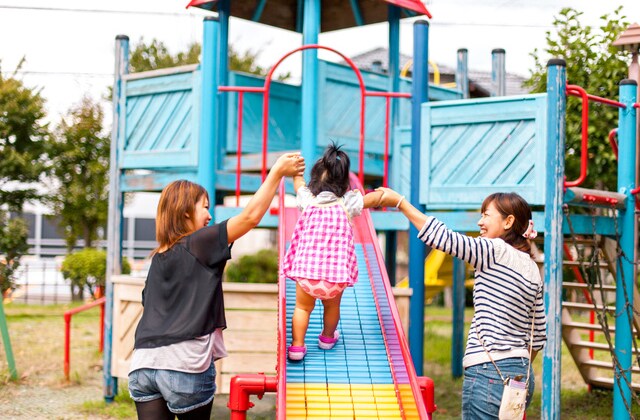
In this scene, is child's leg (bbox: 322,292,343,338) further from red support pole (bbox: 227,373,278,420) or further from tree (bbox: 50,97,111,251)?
tree (bbox: 50,97,111,251)

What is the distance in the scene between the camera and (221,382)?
6.65m

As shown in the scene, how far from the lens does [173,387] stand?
3.15 m

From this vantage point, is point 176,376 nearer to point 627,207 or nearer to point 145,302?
point 145,302

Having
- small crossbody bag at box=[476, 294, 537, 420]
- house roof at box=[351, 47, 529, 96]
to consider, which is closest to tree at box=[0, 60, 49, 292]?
house roof at box=[351, 47, 529, 96]

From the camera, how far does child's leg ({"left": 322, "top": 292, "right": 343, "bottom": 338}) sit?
4.31 m

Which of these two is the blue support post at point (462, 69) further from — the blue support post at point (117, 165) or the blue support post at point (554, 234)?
the blue support post at point (554, 234)

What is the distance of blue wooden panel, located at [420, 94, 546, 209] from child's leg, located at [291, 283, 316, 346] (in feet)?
6.56

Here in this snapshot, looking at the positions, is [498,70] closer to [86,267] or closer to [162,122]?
[162,122]

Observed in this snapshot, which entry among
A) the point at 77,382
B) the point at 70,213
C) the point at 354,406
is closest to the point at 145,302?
the point at 354,406

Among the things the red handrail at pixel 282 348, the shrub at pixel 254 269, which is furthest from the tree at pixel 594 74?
the shrub at pixel 254 269

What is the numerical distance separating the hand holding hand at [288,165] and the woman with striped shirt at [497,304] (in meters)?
0.57

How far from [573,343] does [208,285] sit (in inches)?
191

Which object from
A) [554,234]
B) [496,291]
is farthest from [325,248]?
[554,234]

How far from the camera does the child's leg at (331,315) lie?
14.1 feet
